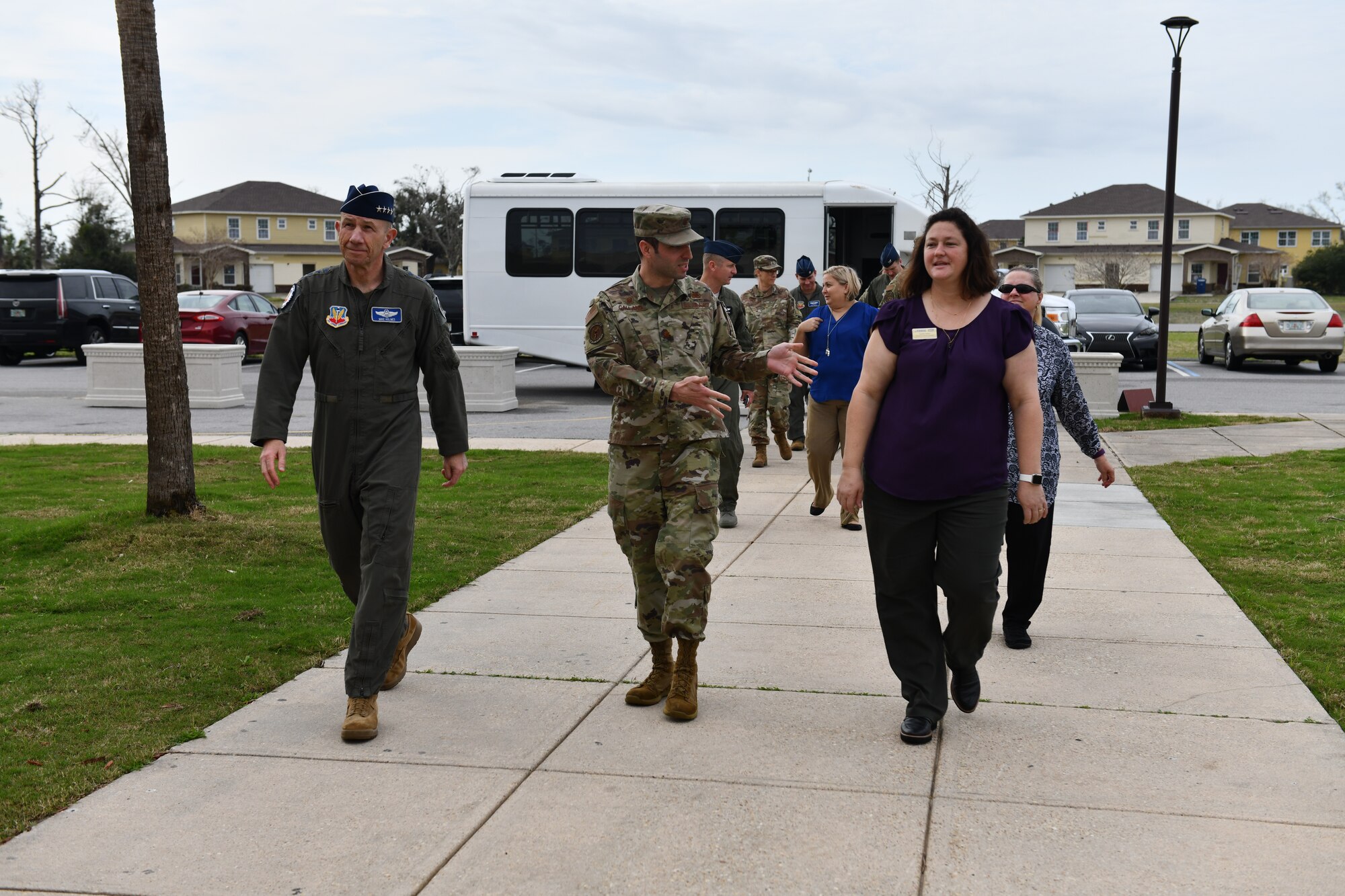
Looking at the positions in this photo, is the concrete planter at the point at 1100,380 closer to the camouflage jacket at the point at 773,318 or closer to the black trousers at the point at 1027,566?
the camouflage jacket at the point at 773,318

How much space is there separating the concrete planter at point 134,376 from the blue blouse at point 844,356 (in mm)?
11818

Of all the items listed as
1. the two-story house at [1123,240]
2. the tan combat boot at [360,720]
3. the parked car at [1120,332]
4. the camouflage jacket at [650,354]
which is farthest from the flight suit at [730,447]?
the two-story house at [1123,240]

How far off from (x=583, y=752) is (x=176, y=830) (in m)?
1.32

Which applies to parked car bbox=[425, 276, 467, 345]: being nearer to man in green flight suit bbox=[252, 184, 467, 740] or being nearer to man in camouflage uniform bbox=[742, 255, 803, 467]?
man in camouflage uniform bbox=[742, 255, 803, 467]

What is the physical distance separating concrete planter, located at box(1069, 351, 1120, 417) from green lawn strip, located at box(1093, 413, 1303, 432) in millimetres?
223

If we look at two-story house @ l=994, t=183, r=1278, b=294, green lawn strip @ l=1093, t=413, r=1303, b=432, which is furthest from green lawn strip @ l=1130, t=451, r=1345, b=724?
two-story house @ l=994, t=183, r=1278, b=294

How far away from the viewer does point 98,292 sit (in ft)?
87.8

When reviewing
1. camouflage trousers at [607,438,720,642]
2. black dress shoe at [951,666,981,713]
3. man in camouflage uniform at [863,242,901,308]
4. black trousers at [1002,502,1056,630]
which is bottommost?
black dress shoe at [951,666,981,713]

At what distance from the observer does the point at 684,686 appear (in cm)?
487

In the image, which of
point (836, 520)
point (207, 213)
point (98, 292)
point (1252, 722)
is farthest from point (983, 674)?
point (207, 213)

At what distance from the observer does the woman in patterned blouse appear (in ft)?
19.3

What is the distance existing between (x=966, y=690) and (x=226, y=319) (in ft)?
77.8

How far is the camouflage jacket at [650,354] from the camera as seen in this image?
4.86 metres

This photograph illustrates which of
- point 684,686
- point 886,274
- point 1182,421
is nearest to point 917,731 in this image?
point 684,686
